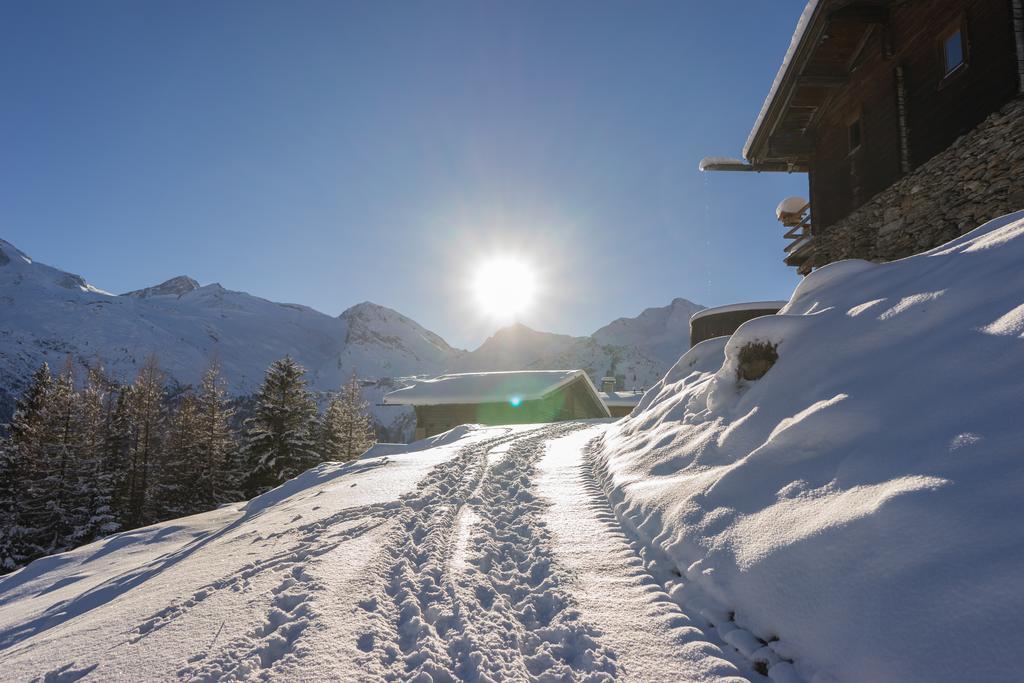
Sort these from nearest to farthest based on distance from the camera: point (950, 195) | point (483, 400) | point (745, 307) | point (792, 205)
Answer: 1. point (950, 195)
2. point (745, 307)
3. point (792, 205)
4. point (483, 400)

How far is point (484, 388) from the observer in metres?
21.1

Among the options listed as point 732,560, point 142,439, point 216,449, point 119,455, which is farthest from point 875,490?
point 119,455

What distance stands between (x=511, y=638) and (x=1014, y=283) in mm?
4037

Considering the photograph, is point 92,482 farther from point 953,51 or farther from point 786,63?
point 953,51

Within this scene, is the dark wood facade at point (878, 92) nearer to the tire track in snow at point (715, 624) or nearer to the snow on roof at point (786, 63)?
the snow on roof at point (786, 63)

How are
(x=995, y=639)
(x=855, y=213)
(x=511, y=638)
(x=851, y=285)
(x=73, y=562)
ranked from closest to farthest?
1. (x=995, y=639)
2. (x=511, y=638)
3. (x=851, y=285)
4. (x=73, y=562)
5. (x=855, y=213)

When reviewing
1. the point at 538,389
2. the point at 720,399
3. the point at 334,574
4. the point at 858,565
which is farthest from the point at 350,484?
the point at 538,389

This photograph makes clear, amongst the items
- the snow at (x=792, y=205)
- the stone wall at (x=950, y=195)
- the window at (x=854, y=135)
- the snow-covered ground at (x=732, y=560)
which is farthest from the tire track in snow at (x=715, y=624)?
the snow at (x=792, y=205)

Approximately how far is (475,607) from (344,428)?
2504 centimetres

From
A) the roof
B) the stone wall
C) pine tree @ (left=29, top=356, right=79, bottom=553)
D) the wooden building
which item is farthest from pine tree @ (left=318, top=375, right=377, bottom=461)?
the stone wall

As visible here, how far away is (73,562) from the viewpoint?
6.83 m

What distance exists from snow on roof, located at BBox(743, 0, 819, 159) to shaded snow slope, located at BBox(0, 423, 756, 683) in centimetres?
984

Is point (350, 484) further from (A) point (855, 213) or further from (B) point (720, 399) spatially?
(A) point (855, 213)

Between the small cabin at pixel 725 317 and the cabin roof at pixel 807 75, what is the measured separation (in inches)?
175
